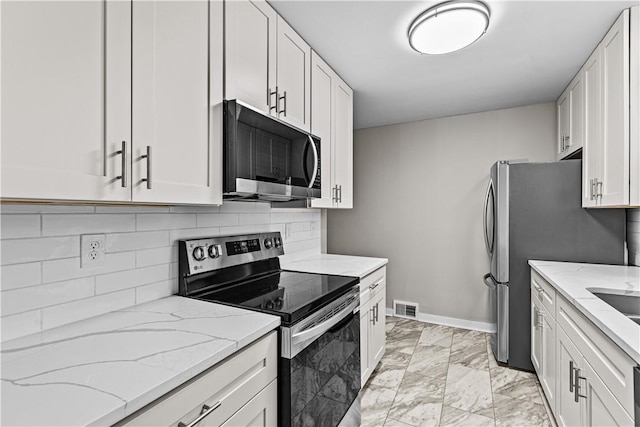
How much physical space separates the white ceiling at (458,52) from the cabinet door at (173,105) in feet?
2.23

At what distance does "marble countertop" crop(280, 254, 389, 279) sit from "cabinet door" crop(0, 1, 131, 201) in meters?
1.44

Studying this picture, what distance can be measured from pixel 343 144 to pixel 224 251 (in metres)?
1.38

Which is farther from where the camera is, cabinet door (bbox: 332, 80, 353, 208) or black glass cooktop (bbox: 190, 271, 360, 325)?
cabinet door (bbox: 332, 80, 353, 208)

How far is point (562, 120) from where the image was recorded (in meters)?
2.92

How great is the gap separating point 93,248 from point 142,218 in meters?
0.24

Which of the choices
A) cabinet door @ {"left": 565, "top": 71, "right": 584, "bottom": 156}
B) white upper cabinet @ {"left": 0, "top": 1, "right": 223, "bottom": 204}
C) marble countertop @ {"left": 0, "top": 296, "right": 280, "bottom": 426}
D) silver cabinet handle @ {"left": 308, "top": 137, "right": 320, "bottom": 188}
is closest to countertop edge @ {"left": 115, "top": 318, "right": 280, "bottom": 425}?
marble countertop @ {"left": 0, "top": 296, "right": 280, "bottom": 426}

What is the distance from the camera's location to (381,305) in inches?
101

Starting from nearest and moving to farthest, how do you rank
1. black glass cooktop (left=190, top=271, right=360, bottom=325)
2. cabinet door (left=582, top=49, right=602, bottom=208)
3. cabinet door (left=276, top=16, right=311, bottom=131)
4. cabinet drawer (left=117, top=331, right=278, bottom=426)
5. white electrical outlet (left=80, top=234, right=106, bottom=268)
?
cabinet drawer (left=117, top=331, right=278, bottom=426) → white electrical outlet (left=80, top=234, right=106, bottom=268) → black glass cooktop (left=190, top=271, right=360, bottom=325) → cabinet door (left=276, top=16, right=311, bottom=131) → cabinet door (left=582, top=49, right=602, bottom=208)

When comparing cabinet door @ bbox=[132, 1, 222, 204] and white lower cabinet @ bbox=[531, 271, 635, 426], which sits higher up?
cabinet door @ bbox=[132, 1, 222, 204]

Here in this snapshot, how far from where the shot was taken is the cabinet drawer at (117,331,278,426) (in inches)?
32.5

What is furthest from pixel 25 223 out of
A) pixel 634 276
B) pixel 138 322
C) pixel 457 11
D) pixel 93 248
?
pixel 634 276

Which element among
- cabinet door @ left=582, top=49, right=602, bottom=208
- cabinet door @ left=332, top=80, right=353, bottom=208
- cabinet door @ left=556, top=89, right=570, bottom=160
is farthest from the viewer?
cabinet door @ left=556, top=89, right=570, bottom=160

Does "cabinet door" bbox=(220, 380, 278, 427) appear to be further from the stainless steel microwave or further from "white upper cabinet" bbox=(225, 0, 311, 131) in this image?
"white upper cabinet" bbox=(225, 0, 311, 131)

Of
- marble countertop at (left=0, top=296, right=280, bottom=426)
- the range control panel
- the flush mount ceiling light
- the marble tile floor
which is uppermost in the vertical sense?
the flush mount ceiling light
